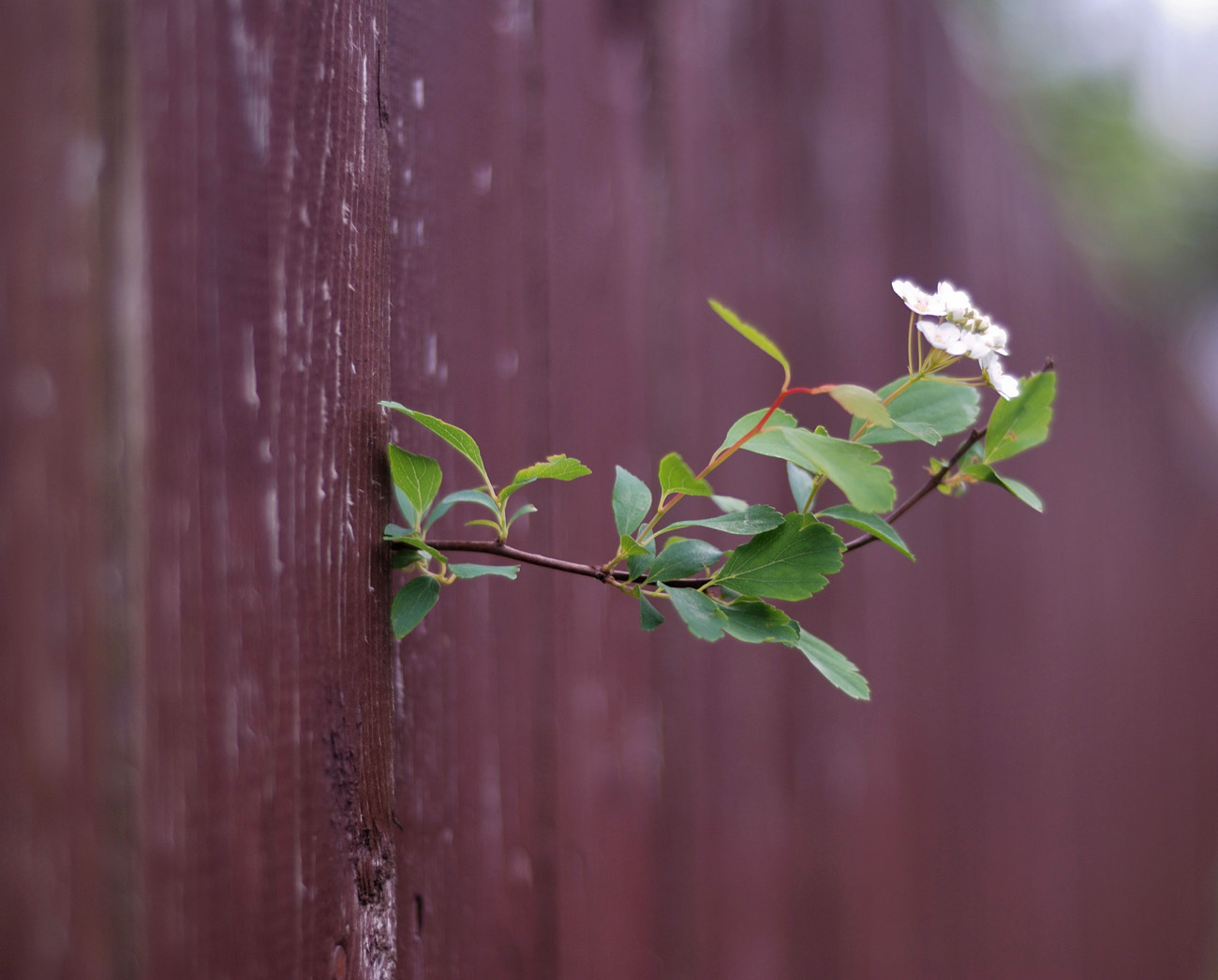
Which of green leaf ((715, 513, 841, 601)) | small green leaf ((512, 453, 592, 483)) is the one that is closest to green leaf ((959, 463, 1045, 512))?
green leaf ((715, 513, 841, 601))

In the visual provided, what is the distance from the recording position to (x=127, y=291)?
1.29ft

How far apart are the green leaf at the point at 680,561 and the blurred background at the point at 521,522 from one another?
0.62ft

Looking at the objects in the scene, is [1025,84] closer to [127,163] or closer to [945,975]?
[945,975]

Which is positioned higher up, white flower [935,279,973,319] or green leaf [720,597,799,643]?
white flower [935,279,973,319]

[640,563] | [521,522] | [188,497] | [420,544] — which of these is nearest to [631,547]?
[640,563]

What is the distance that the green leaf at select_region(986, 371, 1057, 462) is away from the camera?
466 mm

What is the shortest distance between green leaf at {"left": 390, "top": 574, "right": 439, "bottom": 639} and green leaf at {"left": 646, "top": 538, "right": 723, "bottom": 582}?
0.42 feet

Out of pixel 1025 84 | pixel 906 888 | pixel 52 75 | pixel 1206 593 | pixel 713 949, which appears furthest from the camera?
pixel 1025 84

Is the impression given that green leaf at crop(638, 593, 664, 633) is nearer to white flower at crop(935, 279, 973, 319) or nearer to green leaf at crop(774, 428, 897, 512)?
green leaf at crop(774, 428, 897, 512)

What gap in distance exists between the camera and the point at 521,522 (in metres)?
0.76

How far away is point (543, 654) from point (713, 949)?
557 millimetres

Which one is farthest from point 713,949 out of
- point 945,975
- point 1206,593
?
point 1206,593

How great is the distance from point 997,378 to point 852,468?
16 centimetres

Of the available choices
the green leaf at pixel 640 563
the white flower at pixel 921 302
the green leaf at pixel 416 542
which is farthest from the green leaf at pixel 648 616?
the white flower at pixel 921 302
